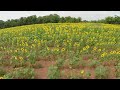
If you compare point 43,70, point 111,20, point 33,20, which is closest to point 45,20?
point 33,20

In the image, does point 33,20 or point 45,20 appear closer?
point 45,20

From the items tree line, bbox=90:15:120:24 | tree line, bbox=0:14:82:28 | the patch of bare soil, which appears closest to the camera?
the patch of bare soil

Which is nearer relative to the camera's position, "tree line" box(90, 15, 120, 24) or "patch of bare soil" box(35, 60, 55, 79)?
"patch of bare soil" box(35, 60, 55, 79)

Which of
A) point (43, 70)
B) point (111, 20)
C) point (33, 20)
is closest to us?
point (43, 70)

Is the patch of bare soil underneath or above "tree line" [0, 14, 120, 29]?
underneath

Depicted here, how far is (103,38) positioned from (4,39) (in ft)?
13.4

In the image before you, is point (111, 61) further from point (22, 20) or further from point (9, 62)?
point (22, 20)

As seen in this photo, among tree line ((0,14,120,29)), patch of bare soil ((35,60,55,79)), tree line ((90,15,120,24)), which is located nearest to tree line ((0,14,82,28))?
tree line ((0,14,120,29))

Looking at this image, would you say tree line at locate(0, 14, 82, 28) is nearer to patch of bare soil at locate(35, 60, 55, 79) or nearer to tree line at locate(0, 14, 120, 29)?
tree line at locate(0, 14, 120, 29)

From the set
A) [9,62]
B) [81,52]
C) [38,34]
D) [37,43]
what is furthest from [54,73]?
[38,34]

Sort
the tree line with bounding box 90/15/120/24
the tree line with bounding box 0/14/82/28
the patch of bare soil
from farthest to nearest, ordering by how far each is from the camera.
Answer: the tree line with bounding box 0/14/82/28 < the tree line with bounding box 90/15/120/24 < the patch of bare soil

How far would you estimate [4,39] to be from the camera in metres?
13.1

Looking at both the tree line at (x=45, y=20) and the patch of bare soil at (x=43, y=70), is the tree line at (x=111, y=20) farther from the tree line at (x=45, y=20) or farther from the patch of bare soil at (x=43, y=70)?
the patch of bare soil at (x=43, y=70)

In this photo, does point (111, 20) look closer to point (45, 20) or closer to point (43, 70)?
point (45, 20)
